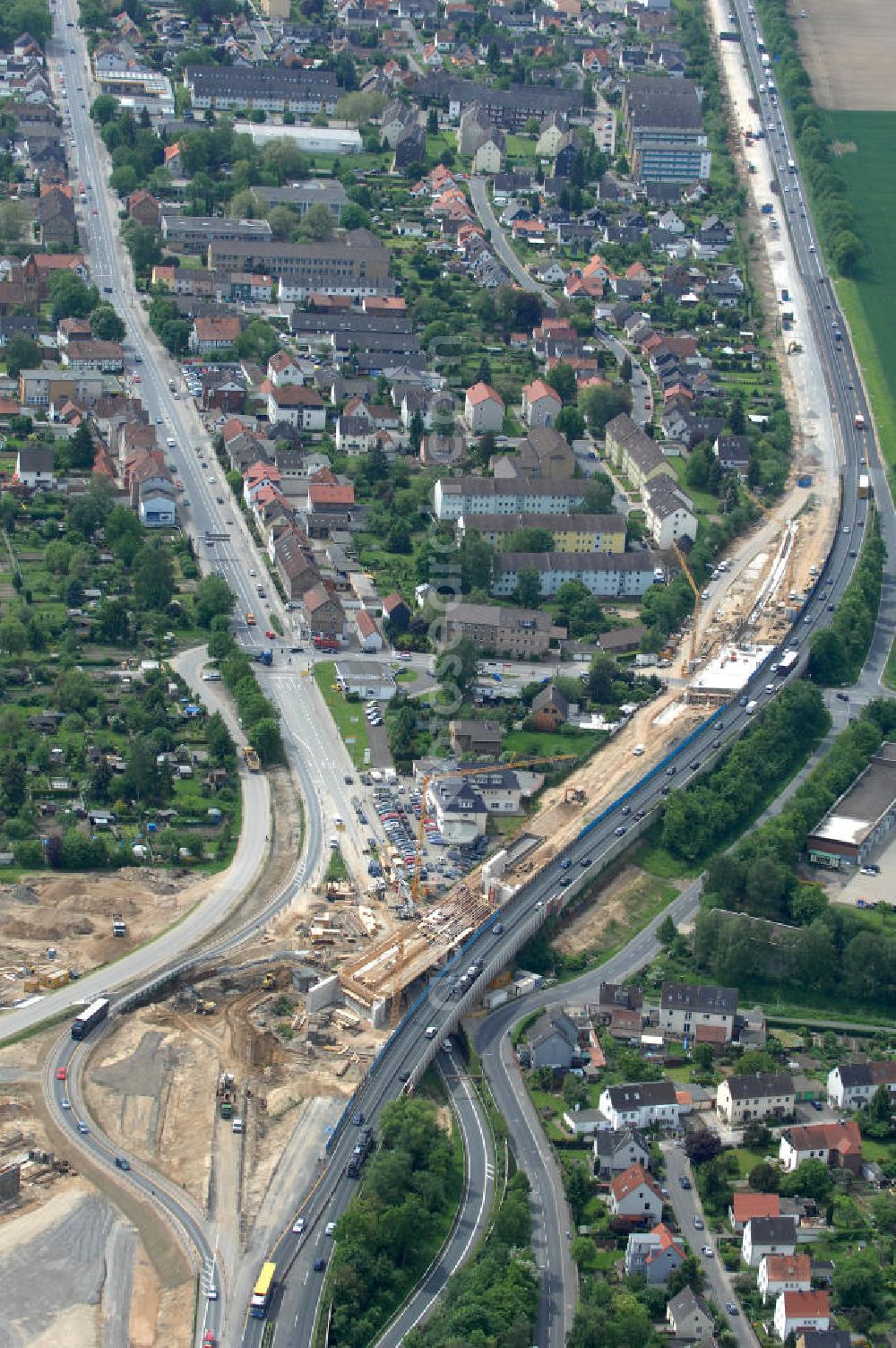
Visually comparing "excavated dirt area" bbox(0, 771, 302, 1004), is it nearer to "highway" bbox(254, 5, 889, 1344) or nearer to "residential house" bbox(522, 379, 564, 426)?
"highway" bbox(254, 5, 889, 1344)

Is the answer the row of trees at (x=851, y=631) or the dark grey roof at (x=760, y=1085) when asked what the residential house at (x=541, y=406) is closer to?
the row of trees at (x=851, y=631)

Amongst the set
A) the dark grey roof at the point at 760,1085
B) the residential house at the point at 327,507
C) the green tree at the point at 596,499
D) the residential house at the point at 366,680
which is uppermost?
the green tree at the point at 596,499

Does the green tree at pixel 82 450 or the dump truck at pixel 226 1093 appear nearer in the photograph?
the dump truck at pixel 226 1093

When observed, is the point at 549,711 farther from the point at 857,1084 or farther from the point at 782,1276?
the point at 782,1276

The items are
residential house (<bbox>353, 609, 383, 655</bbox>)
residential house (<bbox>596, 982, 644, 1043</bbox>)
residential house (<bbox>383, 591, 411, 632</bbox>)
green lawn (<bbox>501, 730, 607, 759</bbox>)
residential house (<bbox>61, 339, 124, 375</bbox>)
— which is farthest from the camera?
residential house (<bbox>61, 339, 124, 375</bbox>)

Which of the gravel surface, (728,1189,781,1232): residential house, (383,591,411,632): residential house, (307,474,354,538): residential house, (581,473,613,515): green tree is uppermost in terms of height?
(581,473,613,515): green tree

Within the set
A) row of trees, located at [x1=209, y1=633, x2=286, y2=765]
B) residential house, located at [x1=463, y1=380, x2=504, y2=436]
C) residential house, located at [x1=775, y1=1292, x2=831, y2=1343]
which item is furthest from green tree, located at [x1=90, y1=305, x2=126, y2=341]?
residential house, located at [x1=775, y1=1292, x2=831, y2=1343]

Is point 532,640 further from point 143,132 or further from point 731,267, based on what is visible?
point 143,132

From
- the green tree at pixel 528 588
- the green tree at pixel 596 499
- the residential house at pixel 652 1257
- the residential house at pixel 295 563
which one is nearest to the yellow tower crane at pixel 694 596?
the green tree at pixel 596 499
